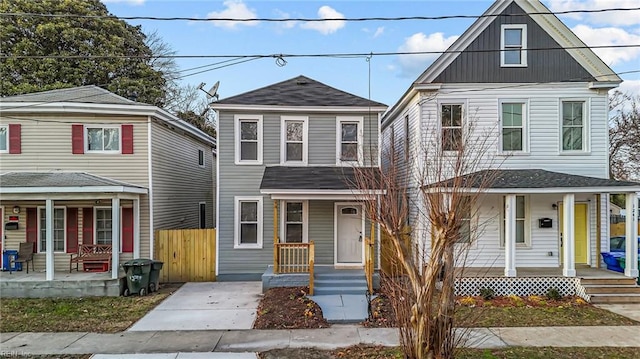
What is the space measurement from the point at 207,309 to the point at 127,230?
15.9 feet

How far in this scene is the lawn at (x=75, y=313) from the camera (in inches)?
310

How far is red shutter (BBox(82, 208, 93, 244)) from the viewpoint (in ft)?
39.8

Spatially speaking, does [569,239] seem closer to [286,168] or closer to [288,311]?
[288,311]

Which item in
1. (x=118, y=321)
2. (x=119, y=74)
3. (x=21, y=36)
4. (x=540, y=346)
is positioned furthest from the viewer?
(x=119, y=74)

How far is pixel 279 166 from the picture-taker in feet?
40.7

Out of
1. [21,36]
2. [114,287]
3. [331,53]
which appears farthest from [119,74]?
[331,53]

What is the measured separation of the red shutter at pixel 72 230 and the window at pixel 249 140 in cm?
551

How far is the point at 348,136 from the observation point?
12578 millimetres

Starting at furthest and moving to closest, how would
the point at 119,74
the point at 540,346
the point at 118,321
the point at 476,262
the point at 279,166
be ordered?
the point at 119,74
the point at 279,166
the point at 476,262
the point at 118,321
the point at 540,346

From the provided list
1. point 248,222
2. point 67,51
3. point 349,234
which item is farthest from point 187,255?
point 67,51

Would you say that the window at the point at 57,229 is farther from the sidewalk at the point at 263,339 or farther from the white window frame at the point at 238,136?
the white window frame at the point at 238,136

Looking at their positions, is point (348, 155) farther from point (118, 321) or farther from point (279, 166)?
point (118, 321)

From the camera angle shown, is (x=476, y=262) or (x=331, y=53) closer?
(x=331, y=53)

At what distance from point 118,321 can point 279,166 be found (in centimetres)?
625
